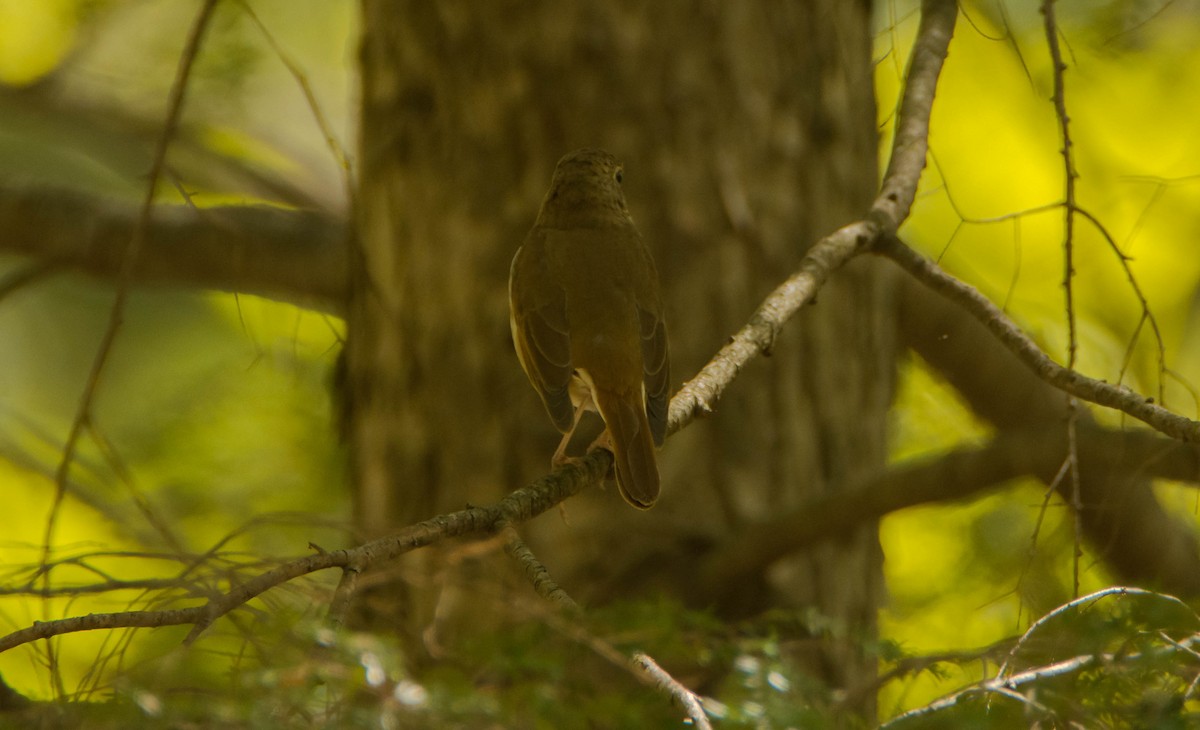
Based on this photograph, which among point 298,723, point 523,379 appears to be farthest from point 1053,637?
point 523,379

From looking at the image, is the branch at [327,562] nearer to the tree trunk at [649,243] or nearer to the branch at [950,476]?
the branch at [950,476]

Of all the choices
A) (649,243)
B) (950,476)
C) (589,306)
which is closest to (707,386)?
(589,306)

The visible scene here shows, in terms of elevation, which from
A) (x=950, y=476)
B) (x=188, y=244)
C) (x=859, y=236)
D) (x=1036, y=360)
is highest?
(x=188, y=244)

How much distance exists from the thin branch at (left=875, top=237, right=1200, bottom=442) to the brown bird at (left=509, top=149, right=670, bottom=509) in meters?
0.88

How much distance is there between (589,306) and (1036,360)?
1.56m

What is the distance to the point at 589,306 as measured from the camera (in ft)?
12.8

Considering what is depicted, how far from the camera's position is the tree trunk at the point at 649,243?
453 cm

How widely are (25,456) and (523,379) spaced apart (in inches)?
113

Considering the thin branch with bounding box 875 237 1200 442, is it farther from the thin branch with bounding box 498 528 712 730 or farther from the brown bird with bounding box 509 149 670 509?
the thin branch with bounding box 498 528 712 730

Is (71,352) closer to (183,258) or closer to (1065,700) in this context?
(183,258)

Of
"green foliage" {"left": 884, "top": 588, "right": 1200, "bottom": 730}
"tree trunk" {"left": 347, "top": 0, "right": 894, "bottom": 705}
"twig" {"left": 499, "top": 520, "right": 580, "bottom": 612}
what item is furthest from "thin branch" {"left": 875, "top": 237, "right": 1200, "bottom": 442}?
"tree trunk" {"left": 347, "top": 0, "right": 894, "bottom": 705}

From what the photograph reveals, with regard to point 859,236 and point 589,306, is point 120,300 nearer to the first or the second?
point 589,306

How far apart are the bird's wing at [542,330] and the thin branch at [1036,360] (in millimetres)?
1113

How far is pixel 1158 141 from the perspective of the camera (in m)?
7.20
